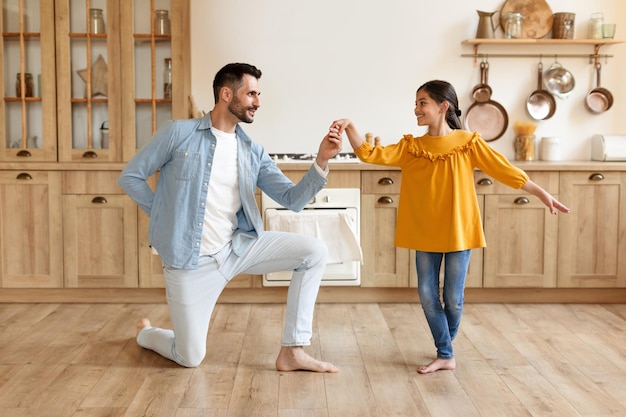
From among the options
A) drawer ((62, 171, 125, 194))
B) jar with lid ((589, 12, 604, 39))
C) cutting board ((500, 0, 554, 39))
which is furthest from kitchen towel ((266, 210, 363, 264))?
jar with lid ((589, 12, 604, 39))

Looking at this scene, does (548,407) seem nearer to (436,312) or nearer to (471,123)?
(436,312)

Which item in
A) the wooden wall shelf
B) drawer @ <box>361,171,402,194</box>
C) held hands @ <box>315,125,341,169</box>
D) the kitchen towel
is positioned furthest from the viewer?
the wooden wall shelf

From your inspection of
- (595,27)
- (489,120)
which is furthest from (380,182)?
(595,27)

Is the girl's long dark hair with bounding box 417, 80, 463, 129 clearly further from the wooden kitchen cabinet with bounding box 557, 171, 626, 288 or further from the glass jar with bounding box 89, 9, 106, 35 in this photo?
the glass jar with bounding box 89, 9, 106, 35

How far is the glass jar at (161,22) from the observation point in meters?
4.72

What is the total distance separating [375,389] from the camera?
3.21m

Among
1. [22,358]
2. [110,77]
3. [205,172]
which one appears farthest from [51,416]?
[110,77]

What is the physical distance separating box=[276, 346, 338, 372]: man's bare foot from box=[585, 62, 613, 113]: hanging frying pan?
2.68m

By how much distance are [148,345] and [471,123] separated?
8.16 ft

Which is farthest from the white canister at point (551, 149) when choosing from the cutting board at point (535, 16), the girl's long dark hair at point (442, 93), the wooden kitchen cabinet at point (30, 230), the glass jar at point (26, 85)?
the glass jar at point (26, 85)

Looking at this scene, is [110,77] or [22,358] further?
[110,77]

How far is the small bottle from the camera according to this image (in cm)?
476

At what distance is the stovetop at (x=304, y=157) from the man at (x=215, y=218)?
1.23 metres

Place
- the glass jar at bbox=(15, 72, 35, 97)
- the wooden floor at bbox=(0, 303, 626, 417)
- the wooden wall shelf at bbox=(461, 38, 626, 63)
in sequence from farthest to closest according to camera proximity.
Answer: the wooden wall shelf at bbox=(461, 38, 626, 63), the glass jar at bbox=(15, 72, 35, 97), the wooden floor at bbox=(0, 303, 626, 417)
